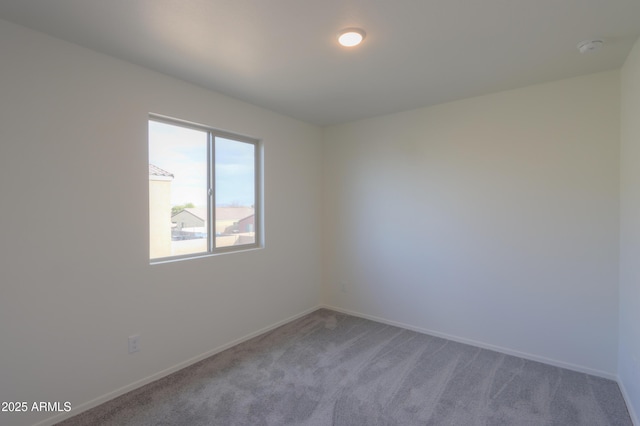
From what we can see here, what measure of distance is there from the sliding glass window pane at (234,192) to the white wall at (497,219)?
1.26m

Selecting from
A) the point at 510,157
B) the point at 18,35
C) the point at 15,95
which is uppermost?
the point at 18,35

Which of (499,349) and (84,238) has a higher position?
(84,238)

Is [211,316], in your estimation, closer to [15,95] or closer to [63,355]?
[63,355]

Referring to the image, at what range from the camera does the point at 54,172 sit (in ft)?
6.53

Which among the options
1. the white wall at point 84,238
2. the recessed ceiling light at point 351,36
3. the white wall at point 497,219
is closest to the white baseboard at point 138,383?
the white wall at point 84,238

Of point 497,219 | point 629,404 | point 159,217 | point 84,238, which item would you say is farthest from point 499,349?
point 84,238

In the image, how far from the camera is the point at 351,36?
1974mm

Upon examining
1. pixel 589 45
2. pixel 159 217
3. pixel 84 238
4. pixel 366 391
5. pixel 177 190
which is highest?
pixel 589 45

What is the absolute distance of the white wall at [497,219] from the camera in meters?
2.57

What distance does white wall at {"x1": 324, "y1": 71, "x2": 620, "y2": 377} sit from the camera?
2566 mm

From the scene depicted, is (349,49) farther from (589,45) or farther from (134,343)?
(134,343)

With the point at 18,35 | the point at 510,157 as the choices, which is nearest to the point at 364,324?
the point at 510,157

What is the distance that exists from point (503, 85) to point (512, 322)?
2.20 m

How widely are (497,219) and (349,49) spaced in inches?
83.3
